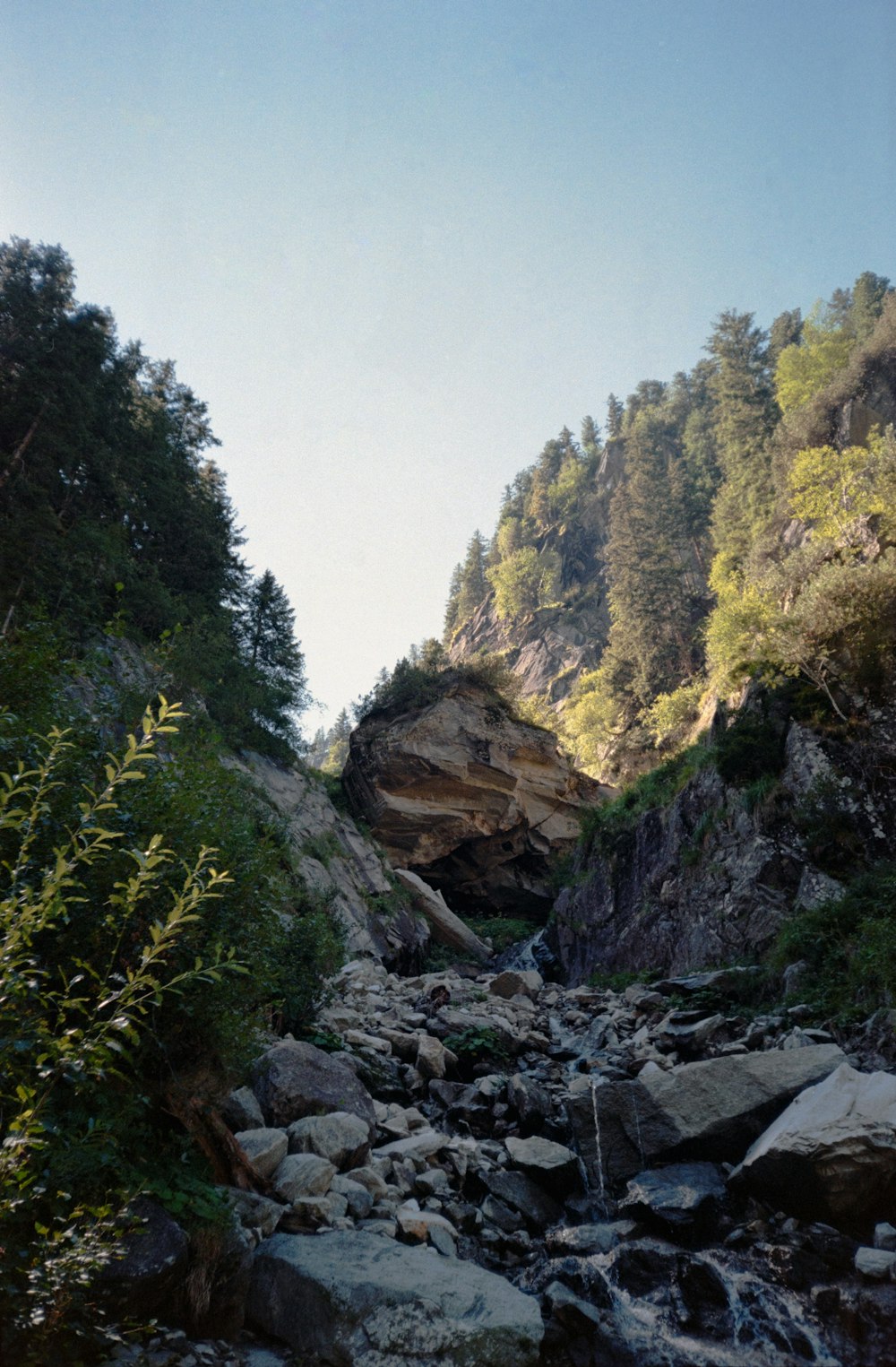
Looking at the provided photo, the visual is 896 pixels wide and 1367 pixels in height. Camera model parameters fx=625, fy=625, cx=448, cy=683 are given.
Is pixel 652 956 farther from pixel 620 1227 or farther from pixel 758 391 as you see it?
pixel 758 391

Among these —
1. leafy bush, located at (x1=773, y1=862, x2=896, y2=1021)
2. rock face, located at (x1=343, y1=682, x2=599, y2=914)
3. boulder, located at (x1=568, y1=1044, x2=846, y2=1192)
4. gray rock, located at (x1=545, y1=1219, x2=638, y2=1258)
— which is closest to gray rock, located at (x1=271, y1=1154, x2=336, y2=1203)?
gray rock, located at (x1=545, y1=1219, x2=638, y2=1258)

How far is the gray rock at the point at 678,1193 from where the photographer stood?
210 inches

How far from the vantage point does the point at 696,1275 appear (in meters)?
4.77

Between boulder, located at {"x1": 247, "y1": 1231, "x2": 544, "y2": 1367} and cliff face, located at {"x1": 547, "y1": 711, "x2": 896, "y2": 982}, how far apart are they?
999 cm

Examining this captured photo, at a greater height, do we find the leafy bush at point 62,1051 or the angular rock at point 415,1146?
the leafy bush at point 62,1051

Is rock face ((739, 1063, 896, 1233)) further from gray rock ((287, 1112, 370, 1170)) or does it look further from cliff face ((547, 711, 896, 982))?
cliff face ((547, 711, 896, 982))

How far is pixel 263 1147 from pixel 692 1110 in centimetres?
425

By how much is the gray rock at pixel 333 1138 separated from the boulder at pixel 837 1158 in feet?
10.9

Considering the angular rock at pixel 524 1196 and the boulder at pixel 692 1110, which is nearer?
the angular rock at pixel 524 1196

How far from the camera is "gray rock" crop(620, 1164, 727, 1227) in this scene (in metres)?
5.34

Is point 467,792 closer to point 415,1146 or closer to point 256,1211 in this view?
point 415,1146

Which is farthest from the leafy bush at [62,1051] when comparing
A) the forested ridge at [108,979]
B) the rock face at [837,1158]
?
the rock face at [837,1158]

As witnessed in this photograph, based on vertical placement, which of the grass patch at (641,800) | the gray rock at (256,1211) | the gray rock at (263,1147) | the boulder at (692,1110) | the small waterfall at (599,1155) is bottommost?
the gray rock at (256,1211)

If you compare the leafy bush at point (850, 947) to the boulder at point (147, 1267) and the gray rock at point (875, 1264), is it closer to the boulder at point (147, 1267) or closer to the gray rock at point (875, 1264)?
the gray rock at point (875, 1264)
